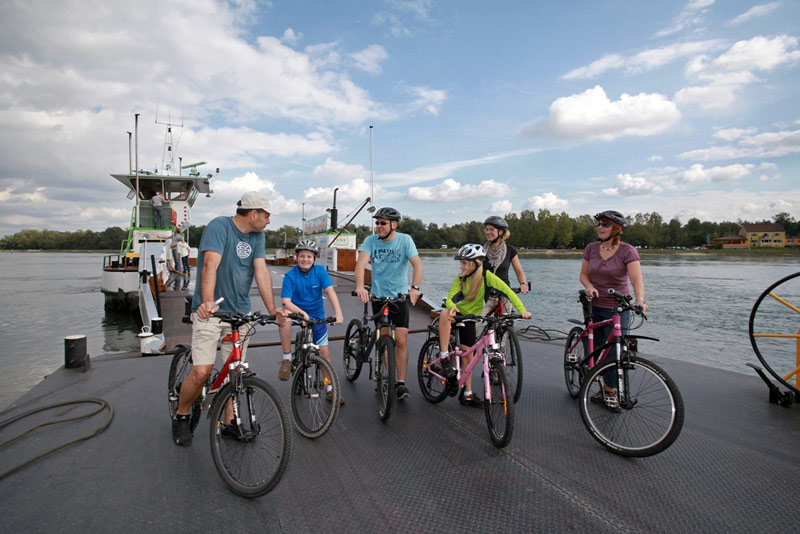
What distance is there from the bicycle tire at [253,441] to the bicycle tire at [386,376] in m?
1.11

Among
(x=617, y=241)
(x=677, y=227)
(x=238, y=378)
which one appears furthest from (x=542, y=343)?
(x=677, y=227)

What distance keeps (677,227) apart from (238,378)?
394 feet

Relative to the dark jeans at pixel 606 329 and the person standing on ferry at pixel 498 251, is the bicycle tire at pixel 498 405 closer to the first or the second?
the dark jeans at pixel 606 329

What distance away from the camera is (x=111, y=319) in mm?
16297

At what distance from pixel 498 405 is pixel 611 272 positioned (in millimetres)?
1582

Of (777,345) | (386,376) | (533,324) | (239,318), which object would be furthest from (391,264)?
(777,345)

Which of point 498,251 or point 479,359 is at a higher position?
point 498,251

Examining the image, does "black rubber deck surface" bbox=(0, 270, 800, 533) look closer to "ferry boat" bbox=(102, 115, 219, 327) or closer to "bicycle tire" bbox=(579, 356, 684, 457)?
"bicycle tire" bbox=(579, 356, 684, 457)

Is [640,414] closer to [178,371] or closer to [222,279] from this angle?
[222,279]

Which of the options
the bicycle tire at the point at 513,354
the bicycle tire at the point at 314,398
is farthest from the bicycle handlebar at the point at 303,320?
the bicycle tire at the point at 513,354

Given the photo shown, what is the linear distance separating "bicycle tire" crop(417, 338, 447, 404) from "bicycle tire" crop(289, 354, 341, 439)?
1.10m

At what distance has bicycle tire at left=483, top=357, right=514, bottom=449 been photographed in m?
2.99

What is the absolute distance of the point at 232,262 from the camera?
9.71ft

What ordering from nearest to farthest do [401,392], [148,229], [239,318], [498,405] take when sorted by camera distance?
[239,318] < [498,405] < [401,392] < [148,229]
